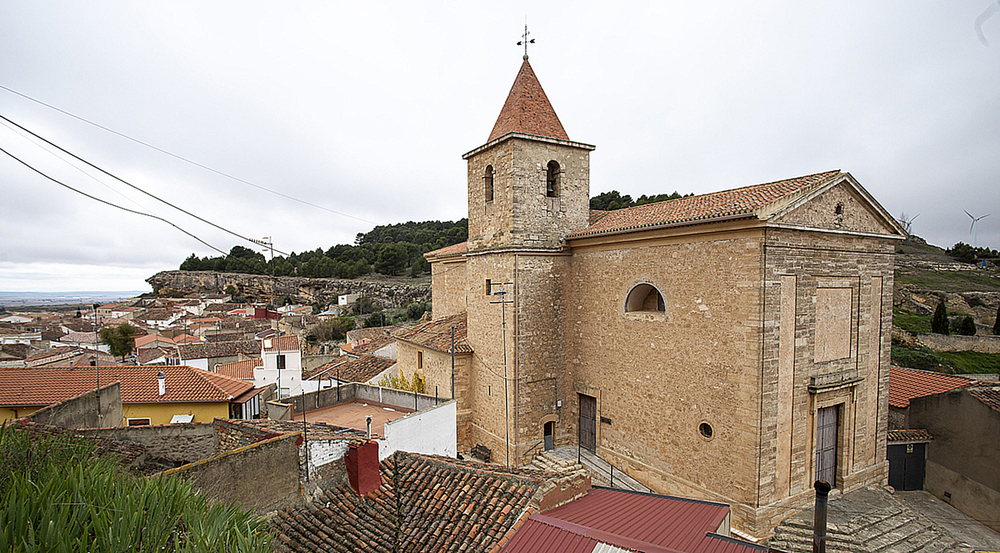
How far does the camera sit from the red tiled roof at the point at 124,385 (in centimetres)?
1245

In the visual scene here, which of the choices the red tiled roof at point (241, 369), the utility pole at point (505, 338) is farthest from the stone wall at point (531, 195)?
the red tiled roof at point (241, 369)

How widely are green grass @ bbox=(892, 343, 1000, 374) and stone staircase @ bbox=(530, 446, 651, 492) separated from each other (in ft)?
64.8

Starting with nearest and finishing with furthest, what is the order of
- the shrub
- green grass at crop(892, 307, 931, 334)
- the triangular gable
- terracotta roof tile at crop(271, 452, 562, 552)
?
terracotta roof tile at crop(271, 452, 562, 552) → the triangular gable → the shrub → green grass at crop(892, 307, 931, 334)

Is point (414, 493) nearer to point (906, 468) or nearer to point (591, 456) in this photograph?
point (591, 456)

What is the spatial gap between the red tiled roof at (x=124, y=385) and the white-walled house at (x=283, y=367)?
360cm

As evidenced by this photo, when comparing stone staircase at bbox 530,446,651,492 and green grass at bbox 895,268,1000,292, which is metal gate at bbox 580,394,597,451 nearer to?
stone staircase at bbox 530,446,651,492

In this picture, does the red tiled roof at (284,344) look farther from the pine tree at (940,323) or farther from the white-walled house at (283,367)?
the pine tree at (940,323)

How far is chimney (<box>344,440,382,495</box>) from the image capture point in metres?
7.76

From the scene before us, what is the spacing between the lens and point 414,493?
7773 mm

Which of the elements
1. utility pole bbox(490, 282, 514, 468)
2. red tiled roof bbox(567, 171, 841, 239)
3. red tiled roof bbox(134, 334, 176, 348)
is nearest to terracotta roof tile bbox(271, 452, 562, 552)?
utility pole bbox(490, 282, 514, 468)

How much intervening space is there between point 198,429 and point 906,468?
59.5ft

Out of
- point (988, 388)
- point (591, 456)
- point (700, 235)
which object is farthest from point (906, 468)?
point (700, 235)

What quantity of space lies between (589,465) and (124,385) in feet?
47.9

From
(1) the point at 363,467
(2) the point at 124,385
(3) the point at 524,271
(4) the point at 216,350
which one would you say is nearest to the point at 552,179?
(3) the point at 524,271
